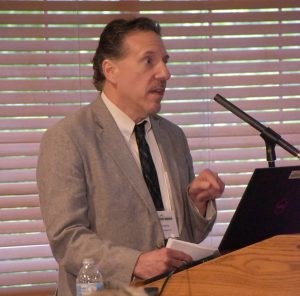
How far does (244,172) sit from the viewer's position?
3.67m

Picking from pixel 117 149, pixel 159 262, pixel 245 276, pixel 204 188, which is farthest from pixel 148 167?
pixel 245 276

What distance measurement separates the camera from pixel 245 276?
5.36 feet

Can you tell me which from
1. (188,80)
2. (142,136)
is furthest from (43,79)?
(142,136)

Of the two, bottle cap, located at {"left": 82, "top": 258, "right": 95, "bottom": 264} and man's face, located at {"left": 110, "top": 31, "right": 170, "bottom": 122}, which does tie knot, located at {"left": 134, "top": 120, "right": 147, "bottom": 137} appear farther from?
bottle cap, located at {"left": 82, "top": 258, "right": 95, "bottom": 264}

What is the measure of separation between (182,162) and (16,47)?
121 centimetres

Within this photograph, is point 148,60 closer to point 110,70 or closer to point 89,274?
point 110,70

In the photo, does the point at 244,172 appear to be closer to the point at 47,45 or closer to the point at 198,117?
the point at 198,117

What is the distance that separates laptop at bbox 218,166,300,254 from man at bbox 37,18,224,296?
0.87ft

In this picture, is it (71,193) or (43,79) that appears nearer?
(71,193)

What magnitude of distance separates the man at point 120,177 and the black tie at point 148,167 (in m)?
0.02

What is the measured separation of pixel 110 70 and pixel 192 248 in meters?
0.94

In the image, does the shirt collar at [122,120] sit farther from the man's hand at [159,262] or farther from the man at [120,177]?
the man's hand at [159,262]

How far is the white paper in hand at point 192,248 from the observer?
6.25ft

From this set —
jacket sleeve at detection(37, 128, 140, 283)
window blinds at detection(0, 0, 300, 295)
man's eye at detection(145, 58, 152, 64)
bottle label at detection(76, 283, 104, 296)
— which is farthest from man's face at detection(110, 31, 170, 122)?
window blinds at detection(0, 0, 300, 295)
